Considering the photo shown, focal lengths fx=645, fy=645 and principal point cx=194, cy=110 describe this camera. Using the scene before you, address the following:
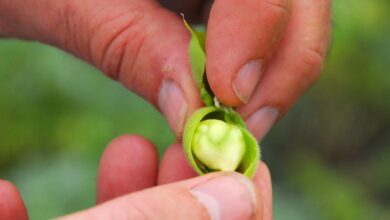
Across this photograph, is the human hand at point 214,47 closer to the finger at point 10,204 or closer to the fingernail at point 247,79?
the fingernail at point 247,79

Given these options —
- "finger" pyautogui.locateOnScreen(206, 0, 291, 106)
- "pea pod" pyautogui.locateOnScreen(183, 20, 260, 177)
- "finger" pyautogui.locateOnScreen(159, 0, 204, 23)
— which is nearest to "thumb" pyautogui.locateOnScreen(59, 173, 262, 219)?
"pea pod" pyautogui.locateOnScreen(183, 20, 260, 177)

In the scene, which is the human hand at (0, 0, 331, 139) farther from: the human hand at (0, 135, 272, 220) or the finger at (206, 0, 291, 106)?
the human hand at (0, 135, 272, 220)

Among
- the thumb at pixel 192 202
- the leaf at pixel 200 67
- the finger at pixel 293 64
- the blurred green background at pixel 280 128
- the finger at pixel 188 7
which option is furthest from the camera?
the blurred green background at pixel 280 128

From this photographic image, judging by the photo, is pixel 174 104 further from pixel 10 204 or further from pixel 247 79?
pixel 10 204

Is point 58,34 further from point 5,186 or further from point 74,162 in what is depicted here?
point 74,162

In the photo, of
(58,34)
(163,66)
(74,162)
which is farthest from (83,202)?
(163,66)

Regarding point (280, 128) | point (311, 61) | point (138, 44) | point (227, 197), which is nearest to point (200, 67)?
point (138, 44)

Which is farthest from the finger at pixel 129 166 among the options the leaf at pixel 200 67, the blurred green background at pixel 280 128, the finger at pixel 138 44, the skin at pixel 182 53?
the blurred green background at pixel 280 128
